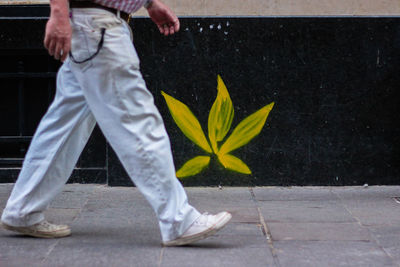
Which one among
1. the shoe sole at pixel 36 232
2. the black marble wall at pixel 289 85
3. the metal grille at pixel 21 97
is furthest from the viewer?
the metal grille at pixel 21 97

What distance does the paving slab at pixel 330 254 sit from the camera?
322cm

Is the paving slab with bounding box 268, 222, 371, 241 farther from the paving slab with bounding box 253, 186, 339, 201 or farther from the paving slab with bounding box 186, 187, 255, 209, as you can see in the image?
the paving slab with bounding box 253, 186, 339, 201

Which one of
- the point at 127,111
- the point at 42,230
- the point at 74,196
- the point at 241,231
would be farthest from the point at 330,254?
the point at 74,196

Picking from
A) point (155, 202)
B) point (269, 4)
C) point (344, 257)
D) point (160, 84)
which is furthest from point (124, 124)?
point (269, 4)

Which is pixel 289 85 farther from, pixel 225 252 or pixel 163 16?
pixel 225 252

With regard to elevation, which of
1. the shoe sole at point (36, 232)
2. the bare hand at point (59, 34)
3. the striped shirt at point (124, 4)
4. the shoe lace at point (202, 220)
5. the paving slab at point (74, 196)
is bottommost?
the paving slab at point (74, 196)

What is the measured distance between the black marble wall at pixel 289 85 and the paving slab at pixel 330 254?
65.0 inches

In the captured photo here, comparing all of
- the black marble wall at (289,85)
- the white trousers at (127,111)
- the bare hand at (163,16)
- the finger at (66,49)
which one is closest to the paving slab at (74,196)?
the black marble wall at (289,85)

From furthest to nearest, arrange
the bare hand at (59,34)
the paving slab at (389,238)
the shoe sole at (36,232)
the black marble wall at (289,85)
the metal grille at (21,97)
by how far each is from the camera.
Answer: the metal grille at (21,97), the black marble wall at (289,85), the shoe sole at (36,232), the paving slab at (389,238), the bare hand at (59,34)

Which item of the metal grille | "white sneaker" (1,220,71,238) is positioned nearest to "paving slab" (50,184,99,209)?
the metal grille

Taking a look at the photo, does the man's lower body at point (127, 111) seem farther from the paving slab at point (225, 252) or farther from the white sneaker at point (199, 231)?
the paving slab at point (225, 252)

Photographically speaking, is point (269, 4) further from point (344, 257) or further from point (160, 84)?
point (344, 257)

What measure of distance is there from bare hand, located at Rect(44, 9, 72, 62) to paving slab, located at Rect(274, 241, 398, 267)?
142 cm

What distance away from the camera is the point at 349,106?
16.9ft
